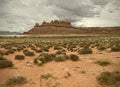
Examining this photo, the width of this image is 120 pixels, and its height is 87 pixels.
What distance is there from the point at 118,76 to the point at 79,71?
10.1 ft

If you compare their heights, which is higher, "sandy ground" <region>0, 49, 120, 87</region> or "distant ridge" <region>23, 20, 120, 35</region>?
"sandy ground" <region>0, 49, 120, 87</region>

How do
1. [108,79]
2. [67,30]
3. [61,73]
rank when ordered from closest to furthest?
[108,79] → [61,73] → [67,30]

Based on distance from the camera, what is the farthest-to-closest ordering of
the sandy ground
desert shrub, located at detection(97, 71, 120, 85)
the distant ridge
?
the distant ridge → the sandy ground → desert shrub, located at detection(97, 71, 120, 85)

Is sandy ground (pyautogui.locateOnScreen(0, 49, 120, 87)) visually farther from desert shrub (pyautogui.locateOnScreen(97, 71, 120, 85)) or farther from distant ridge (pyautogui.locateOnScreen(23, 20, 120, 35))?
distant ridge (pyautogui.locateOnScreen(23, 20, 120, 35))

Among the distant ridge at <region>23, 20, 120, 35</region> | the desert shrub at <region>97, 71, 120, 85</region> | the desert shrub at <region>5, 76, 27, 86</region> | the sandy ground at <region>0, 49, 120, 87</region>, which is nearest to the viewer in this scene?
the desert shrub at <region>97, 71, 120, 85</region>

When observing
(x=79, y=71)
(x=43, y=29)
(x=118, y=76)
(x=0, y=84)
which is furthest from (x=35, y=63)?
(x=43, y=29)

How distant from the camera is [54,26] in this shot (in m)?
193

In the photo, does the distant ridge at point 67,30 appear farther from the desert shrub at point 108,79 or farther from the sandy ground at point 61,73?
the desert shrub at point 108,79

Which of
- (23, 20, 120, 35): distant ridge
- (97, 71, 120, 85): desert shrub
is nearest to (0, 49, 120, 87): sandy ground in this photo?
(97, 71, 120, 85): desert shrub

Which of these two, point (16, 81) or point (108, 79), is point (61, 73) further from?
point (108, 79)

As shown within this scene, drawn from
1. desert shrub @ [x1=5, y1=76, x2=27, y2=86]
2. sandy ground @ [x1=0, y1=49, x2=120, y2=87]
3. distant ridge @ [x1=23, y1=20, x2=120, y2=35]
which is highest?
desert shrub @ [x1=5, y1=76, x2=27, y2=86]

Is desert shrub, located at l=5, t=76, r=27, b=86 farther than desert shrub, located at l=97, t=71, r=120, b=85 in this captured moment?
Yes

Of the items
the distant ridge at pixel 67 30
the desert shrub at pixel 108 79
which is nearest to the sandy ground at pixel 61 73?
the desert shrub at pixel 108 79

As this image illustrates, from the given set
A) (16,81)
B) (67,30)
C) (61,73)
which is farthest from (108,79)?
(67,30)
